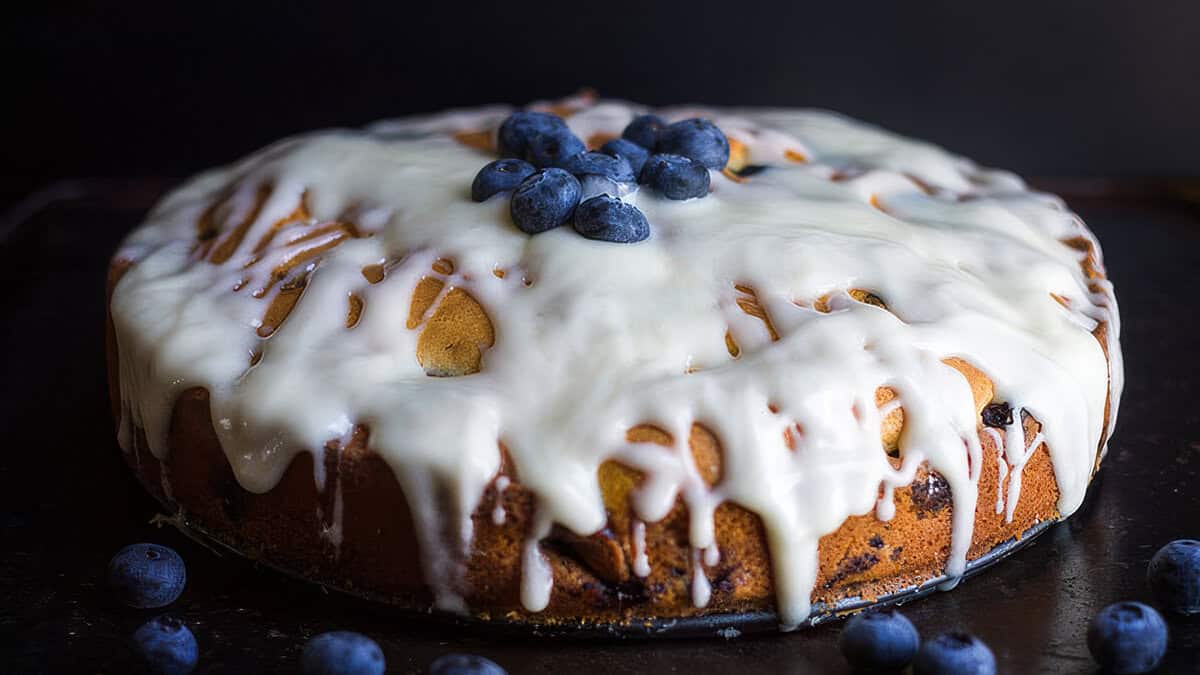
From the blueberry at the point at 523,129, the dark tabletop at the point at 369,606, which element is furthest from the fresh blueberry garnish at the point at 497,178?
the dark tabletop at the point at 369,606

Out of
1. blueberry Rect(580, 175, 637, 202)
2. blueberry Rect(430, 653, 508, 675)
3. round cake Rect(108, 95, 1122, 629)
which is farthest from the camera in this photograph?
blueberry Rect(580, 175, 637, 202)

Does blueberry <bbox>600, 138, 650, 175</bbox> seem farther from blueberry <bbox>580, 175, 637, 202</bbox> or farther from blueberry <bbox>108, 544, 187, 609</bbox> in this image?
blueberry <bbox>108, 544, 187, 609</bbox>

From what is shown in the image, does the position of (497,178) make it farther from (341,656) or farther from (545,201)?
(341,656)

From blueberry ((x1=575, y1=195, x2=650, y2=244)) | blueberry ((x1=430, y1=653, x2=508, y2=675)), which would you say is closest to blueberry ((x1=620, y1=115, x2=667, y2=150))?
blueberry ((x1=575, y1=195, x2=650, y2=244))

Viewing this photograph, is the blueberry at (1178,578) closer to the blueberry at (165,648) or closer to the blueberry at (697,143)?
the blueberry at (697,143)

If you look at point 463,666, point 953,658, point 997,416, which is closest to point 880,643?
point 953,658
